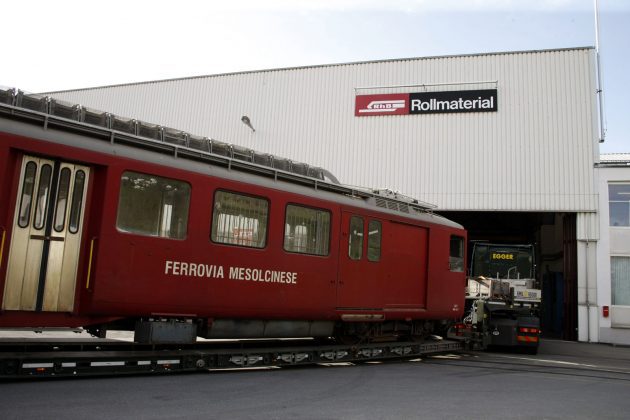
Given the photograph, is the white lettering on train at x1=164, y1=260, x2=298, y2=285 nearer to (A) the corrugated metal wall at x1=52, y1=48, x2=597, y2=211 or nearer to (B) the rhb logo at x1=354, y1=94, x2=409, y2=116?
(A) the corrugated metal wall at x1=52, y1=48, x2=597, y2=211

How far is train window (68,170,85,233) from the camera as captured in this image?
653 centimetres

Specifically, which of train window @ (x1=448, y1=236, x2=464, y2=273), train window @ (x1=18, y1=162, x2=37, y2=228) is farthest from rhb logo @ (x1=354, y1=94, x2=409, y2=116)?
train window @ (x1=18, y1=162, x2=37, y2=228)

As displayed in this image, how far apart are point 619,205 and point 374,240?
1281cm

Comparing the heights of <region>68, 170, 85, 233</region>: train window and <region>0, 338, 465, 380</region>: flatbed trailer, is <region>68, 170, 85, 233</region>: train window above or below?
above

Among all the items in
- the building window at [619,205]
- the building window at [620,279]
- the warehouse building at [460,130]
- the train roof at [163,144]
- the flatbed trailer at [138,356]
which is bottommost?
the flatbed trailer at [138,356]

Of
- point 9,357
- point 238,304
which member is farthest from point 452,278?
point 9,357

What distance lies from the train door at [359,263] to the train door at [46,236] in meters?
4.47

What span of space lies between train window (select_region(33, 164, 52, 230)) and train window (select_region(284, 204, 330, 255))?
3.54 m

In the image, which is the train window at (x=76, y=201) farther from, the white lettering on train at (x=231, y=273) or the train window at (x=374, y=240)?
the train window at (x=374, y=240)

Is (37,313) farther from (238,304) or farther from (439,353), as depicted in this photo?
(439,353)

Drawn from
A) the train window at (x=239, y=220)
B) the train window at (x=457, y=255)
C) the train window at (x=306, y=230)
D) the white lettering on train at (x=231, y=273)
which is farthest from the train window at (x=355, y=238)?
the train window at (x=457, y=255)

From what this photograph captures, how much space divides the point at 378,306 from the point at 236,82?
15.1m

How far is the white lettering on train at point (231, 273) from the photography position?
7188mm

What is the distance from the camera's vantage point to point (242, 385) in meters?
7.04
